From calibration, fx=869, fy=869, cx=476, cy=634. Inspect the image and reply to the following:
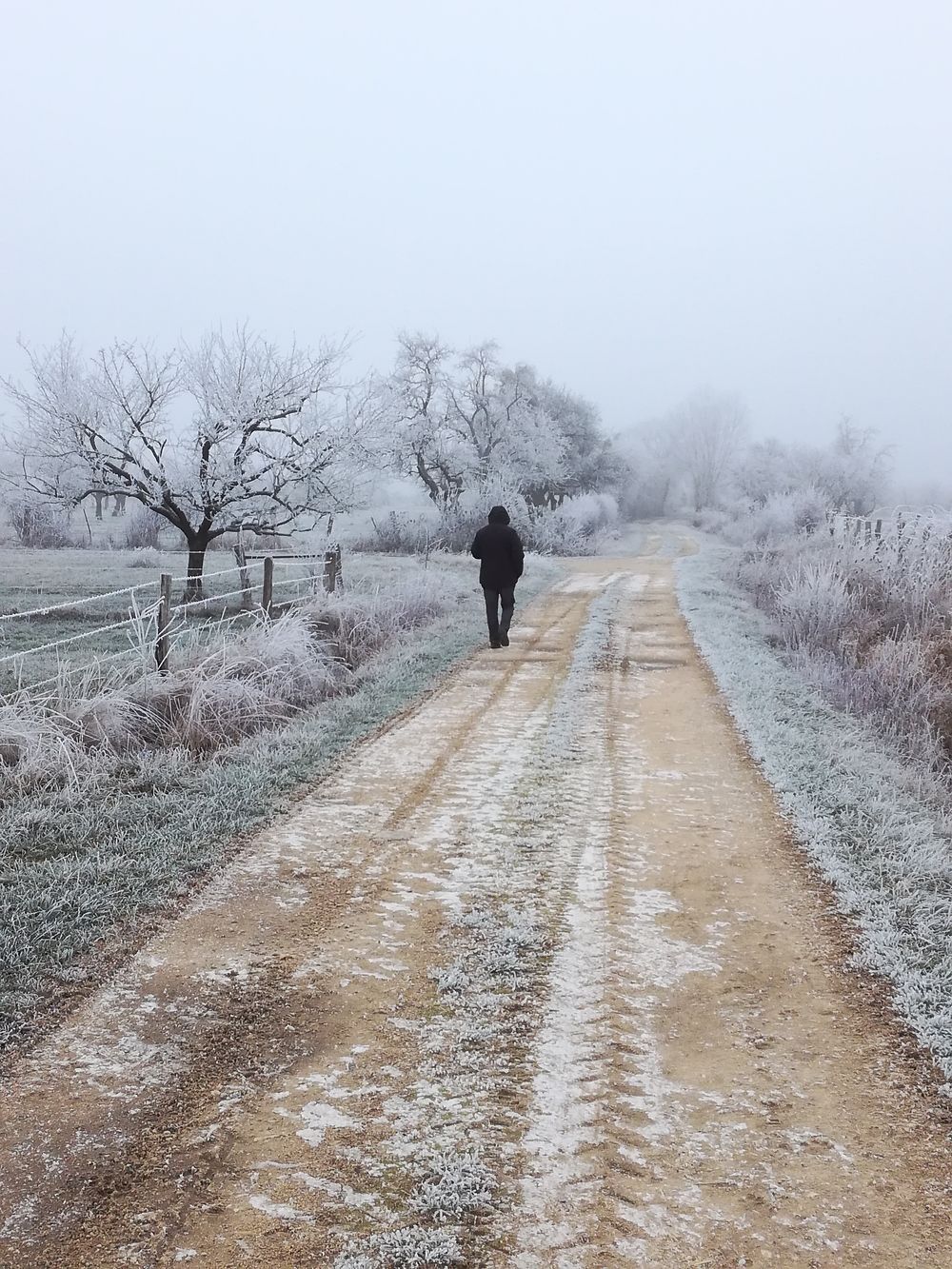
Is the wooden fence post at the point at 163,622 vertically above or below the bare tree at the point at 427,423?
below

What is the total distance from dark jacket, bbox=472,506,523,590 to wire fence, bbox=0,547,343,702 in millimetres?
2641

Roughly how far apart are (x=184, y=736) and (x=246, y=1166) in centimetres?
516

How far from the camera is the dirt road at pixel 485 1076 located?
2.49 meters

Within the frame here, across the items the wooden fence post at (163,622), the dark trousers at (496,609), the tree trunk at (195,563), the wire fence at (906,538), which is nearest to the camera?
the wooden fence post at (163,622)

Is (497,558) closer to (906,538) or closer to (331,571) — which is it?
(331,571)

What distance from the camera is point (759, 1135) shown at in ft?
9.50

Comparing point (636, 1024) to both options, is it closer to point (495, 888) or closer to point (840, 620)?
point (495, 888)

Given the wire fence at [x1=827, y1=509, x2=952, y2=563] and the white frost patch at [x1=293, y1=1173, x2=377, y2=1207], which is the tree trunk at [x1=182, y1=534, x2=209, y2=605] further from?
the white frost patch at [x1=293, y1=1173, x2=377, y2=1207]

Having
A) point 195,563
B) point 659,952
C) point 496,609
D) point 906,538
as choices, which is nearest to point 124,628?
point 195,563

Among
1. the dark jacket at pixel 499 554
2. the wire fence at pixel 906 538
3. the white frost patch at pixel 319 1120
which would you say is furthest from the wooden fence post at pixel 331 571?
the white frost patch at pixel 319 1120

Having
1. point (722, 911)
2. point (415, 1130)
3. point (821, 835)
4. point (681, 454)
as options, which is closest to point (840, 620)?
point (821, 835)

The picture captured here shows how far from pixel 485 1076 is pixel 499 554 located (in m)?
9.54

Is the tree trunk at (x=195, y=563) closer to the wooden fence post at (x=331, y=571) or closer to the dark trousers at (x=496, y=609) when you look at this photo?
the wooden fence post at (x=331, y=571)

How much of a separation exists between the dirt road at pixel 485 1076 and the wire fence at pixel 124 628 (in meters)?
3.68
